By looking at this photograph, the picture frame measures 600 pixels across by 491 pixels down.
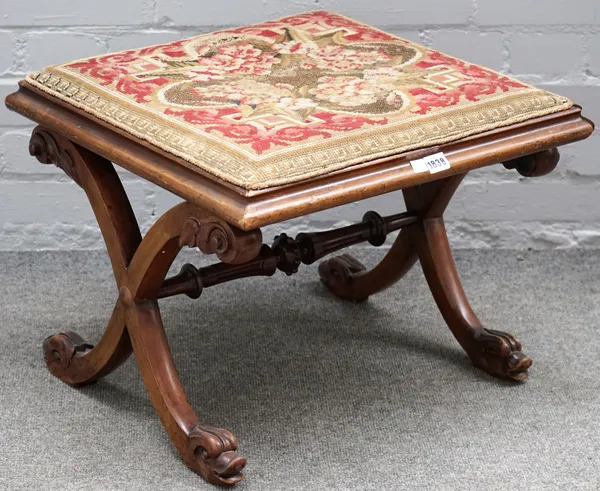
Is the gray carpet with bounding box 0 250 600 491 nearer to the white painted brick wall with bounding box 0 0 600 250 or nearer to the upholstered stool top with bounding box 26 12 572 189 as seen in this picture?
the white painted brick wall with bounding box 0 0 600 250

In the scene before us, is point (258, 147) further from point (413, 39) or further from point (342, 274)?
point (413, 39)

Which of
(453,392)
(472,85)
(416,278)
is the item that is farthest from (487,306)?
(472,85)

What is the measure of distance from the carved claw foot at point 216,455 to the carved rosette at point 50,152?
35 centimetres

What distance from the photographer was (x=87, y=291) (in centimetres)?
192

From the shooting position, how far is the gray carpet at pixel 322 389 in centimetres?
145

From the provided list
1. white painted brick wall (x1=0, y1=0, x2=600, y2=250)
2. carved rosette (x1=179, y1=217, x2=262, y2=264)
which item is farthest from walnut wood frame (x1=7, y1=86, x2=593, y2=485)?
white painted brick wall (x1=0, y1=0, x2=600, y2=250)

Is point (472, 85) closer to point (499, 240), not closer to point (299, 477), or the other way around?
point (299, 477)

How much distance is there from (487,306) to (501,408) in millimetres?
331

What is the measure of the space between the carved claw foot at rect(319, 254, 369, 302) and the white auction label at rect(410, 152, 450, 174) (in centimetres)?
58

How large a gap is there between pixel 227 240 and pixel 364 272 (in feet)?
2.17

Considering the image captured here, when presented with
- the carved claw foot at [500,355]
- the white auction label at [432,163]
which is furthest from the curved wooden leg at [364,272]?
the white auction label at [432,163]

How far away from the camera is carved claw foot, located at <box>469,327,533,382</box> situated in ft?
5.34

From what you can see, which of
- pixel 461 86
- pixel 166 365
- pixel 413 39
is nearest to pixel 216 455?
pixel 166 365

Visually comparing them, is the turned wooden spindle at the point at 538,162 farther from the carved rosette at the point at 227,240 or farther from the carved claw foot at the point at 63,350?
the carved claw foot at the point at 63,350
